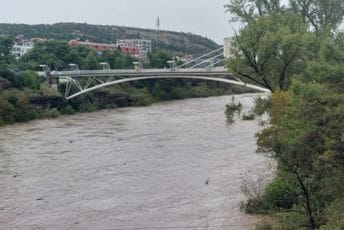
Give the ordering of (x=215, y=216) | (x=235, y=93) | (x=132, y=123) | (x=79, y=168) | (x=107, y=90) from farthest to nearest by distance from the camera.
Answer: (x=235, y=93) → (x=107, y=90) → (x=132, y=123) → (x=79, y=168) → (x=215, y=216)

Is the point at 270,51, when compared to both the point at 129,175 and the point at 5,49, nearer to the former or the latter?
the point at 129,175

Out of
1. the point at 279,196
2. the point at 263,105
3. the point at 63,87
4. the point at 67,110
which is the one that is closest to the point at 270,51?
the point at 263,105

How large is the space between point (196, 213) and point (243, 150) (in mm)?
8744

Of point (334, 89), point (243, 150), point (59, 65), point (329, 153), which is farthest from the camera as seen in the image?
point (59, 65)

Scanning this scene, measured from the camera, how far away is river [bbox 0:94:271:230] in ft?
44.3

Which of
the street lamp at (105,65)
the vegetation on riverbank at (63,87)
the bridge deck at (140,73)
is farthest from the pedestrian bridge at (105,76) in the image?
the street lamp at (105,65)

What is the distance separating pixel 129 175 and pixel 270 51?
5.81 meters

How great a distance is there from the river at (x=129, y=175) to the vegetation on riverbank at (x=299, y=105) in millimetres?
2003

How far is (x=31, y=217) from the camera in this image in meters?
13.7

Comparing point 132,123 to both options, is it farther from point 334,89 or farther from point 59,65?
point 334,89

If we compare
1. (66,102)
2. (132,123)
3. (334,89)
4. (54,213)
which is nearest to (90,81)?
(66,102)

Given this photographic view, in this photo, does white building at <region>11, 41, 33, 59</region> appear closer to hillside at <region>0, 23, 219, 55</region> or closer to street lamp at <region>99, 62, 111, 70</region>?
hillside at <region>0, 23, 219, 55</region>

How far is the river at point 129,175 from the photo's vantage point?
1349cm

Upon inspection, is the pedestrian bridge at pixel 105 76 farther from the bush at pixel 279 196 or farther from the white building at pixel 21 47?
the bush at pixel 279 196
